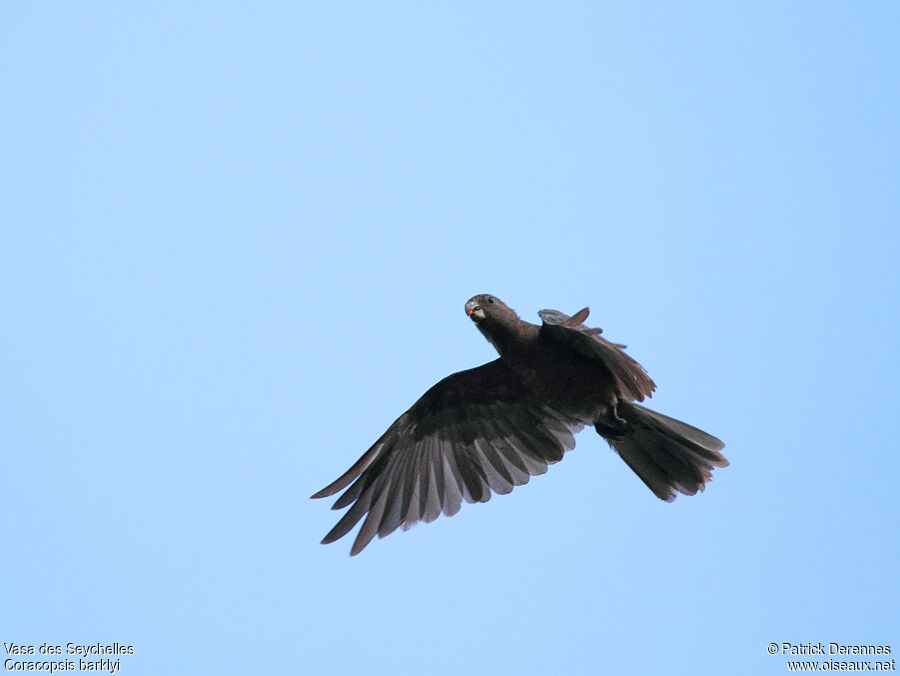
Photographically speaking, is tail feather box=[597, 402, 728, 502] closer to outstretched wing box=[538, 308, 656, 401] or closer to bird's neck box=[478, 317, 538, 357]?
outstretched wing box=[538, 308, 656, 401]

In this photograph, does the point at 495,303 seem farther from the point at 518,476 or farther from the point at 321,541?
the point at 321,541

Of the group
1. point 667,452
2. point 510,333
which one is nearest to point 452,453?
→ point 510,333

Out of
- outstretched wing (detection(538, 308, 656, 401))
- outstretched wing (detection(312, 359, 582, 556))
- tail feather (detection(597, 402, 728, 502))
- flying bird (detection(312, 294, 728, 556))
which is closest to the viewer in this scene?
outstretched wing (detection(538, 308, 656, 401))

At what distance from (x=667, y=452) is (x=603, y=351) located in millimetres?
1201

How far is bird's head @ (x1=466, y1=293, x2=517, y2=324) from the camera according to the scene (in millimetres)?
8391

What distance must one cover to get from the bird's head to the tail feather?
108cm

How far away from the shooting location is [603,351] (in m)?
7.80

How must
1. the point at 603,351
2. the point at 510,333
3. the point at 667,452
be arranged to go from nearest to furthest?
the point at 603,351 < the point at 510,333 < the point at 667,452

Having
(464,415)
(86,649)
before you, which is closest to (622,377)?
Answer: (464,415)

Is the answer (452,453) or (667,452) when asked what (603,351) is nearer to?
(667,452)

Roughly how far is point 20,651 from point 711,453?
203 inches

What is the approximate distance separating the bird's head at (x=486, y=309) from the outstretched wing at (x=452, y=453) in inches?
22.4

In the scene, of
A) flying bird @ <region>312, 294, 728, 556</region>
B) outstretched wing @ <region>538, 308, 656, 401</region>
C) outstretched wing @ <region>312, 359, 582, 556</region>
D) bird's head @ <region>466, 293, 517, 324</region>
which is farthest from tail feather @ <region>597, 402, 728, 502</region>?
bird's head @ <region>466, 293, 517, 324</region>

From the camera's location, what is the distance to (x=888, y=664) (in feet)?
25.9
